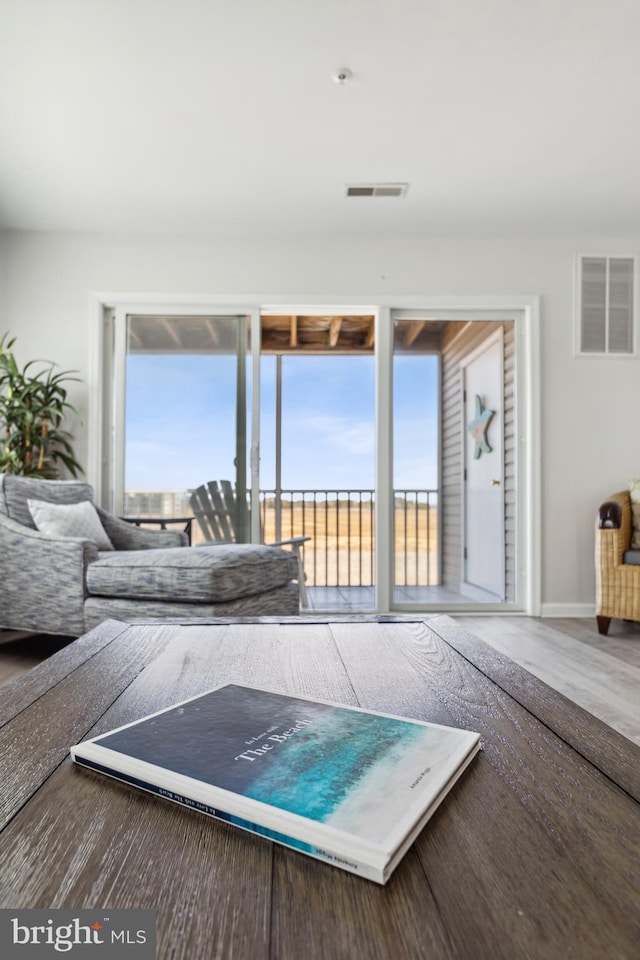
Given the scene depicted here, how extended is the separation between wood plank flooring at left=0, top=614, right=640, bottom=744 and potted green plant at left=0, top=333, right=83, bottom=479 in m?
1.02

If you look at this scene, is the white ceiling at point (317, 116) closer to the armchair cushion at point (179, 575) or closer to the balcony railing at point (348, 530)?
the armchair cushion at point (179, 575)

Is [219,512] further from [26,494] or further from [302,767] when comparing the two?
[302,767]

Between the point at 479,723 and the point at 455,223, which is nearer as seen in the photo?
the point at 479,723

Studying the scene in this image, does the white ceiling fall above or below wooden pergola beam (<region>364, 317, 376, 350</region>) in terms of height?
above

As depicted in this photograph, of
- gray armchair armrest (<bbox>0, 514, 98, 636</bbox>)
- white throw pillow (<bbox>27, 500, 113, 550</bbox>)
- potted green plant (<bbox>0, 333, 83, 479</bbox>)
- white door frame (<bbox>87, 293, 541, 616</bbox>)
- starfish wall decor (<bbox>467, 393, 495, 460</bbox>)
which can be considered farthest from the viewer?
starfish wall decor (<bbox>467, 393, 495, 460</bbox>)

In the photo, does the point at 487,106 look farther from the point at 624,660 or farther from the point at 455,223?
the point at 624,660

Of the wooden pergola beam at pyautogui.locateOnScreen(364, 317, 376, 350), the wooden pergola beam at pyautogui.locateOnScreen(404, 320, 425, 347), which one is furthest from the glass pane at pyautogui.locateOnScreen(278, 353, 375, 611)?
the wooden pergola beam at pyautogui.locateOnScreen(404, 320, 425, 347)

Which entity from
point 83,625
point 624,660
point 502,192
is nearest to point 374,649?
point 83,625

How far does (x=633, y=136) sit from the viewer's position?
313cm

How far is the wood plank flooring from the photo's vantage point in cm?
235

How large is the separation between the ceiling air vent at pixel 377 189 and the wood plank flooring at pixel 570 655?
8.06 feet

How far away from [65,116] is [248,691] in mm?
3113

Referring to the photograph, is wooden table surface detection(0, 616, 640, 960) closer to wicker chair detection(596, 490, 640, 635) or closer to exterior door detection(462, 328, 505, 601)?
wicker chair detection(596, 490, 640, 635)

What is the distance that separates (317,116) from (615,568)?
2876mm
